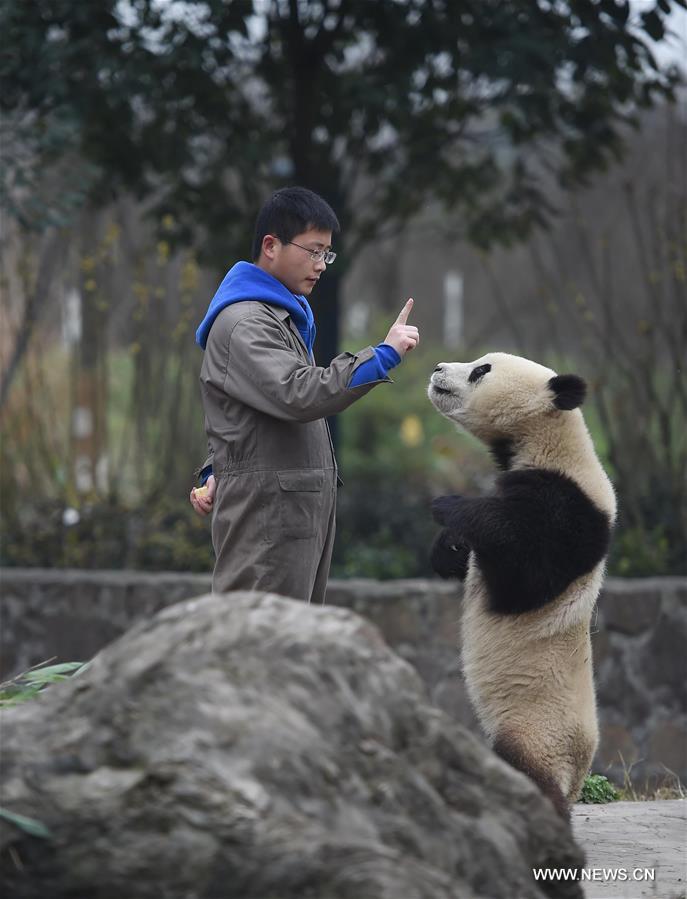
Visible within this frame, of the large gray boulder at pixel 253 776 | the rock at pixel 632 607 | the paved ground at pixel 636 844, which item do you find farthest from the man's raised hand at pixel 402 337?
the rock at pixel 632 607

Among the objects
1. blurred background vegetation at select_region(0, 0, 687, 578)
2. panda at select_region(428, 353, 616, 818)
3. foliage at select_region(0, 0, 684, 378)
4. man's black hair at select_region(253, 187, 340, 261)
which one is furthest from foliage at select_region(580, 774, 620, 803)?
foliage at select_region(0, 0, 684, 378)

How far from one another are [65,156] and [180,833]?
16.2ft

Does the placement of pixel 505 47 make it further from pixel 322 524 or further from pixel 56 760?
pixel 56 760

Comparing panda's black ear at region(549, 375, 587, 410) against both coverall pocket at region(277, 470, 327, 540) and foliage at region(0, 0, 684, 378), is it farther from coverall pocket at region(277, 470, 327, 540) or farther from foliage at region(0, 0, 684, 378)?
foliage at region(0, 0, 684, 378)

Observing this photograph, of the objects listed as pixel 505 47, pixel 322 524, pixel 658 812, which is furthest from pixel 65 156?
pixel 658 812

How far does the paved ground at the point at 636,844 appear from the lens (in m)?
3.04

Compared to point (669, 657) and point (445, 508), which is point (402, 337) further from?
point (669, 657)

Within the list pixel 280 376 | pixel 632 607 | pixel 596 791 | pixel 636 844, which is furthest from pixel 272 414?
pixel 632 607

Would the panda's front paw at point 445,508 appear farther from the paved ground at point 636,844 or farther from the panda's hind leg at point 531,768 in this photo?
the paved ground at point 636,844

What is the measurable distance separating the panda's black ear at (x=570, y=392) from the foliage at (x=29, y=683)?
1.37 metres

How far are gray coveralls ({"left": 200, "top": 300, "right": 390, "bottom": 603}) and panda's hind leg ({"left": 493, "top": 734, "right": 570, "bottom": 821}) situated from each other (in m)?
0.62

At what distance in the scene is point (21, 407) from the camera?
7.44 m

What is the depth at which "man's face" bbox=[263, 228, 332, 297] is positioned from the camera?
10.9ft

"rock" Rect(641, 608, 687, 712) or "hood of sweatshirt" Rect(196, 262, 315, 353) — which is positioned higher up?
"hood of sweatshirt" Rect(196, 262, 315, 353)
